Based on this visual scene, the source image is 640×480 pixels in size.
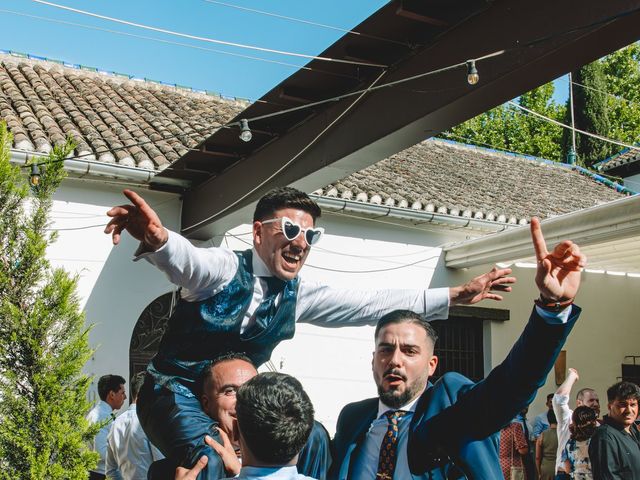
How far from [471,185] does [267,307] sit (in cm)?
1175

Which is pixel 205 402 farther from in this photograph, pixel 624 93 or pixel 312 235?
pixel 624 93

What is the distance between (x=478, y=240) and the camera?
12203 mm

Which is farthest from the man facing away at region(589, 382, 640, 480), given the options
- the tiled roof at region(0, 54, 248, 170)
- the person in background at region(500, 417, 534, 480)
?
the tiled roof at region(0, 54, 248, 170)

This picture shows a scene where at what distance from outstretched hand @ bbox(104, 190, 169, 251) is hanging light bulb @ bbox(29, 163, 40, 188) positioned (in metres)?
3.97

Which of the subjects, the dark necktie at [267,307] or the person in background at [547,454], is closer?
the dark necktie at [267,307]

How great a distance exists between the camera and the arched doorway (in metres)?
10.4

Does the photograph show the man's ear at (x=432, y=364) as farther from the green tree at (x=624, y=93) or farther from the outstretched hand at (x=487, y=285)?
the green tree at (x=624, y=93)

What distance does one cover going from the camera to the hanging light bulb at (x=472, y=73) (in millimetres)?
5584

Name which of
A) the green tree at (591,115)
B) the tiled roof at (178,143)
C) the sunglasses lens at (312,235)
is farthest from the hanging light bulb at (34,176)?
the green tree at (591,115)

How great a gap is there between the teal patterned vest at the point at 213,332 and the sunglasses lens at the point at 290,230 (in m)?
0.23

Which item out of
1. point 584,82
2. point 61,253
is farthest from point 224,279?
point 584,82

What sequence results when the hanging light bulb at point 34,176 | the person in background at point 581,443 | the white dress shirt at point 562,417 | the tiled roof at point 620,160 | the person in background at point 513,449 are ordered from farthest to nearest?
the tiled roof at point 620,160 → the person in background at point 513,449 → the white dress shirt at point 562,417 → the person in background at point 581,443 → the hanging light bulb at point 34,176

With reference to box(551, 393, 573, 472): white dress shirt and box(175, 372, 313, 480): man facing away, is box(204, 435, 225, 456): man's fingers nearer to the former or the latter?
box(175, 372, 313, 480): man facing away

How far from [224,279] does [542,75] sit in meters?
3.14
